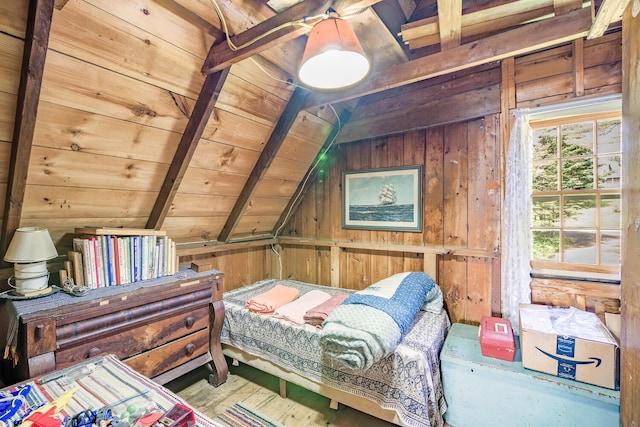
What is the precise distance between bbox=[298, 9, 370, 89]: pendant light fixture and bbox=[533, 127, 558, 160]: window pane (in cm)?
158

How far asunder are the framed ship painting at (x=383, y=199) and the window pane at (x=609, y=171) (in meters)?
1.12

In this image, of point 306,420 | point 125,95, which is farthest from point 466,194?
point 125,95

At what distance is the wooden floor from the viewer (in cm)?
184

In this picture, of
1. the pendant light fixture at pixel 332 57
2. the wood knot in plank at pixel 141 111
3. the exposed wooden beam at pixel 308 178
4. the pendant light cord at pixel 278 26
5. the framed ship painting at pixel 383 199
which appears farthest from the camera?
the exposed wooden beam at pixel 308 178

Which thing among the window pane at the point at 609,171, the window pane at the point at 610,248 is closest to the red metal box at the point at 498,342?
the window pane at the point at 610,248

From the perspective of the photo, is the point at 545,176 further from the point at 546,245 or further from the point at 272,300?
the point at 272,300

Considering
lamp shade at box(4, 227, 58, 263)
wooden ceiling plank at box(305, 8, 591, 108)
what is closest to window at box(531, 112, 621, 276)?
wooden ceiling plank at box(305, 8, 591, 108)

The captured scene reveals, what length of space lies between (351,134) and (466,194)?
112 cm

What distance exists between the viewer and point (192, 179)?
85.7 inches

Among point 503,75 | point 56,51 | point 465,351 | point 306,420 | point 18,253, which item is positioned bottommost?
point 306,420

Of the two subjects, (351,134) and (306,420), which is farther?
(351,134)

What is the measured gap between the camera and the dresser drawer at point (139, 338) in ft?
4.90

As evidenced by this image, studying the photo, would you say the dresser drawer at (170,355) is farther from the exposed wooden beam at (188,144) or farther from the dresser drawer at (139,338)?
the exposed wooden beam at (188,144)

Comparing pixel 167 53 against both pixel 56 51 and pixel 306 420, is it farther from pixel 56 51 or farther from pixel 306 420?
pixel 306 420
